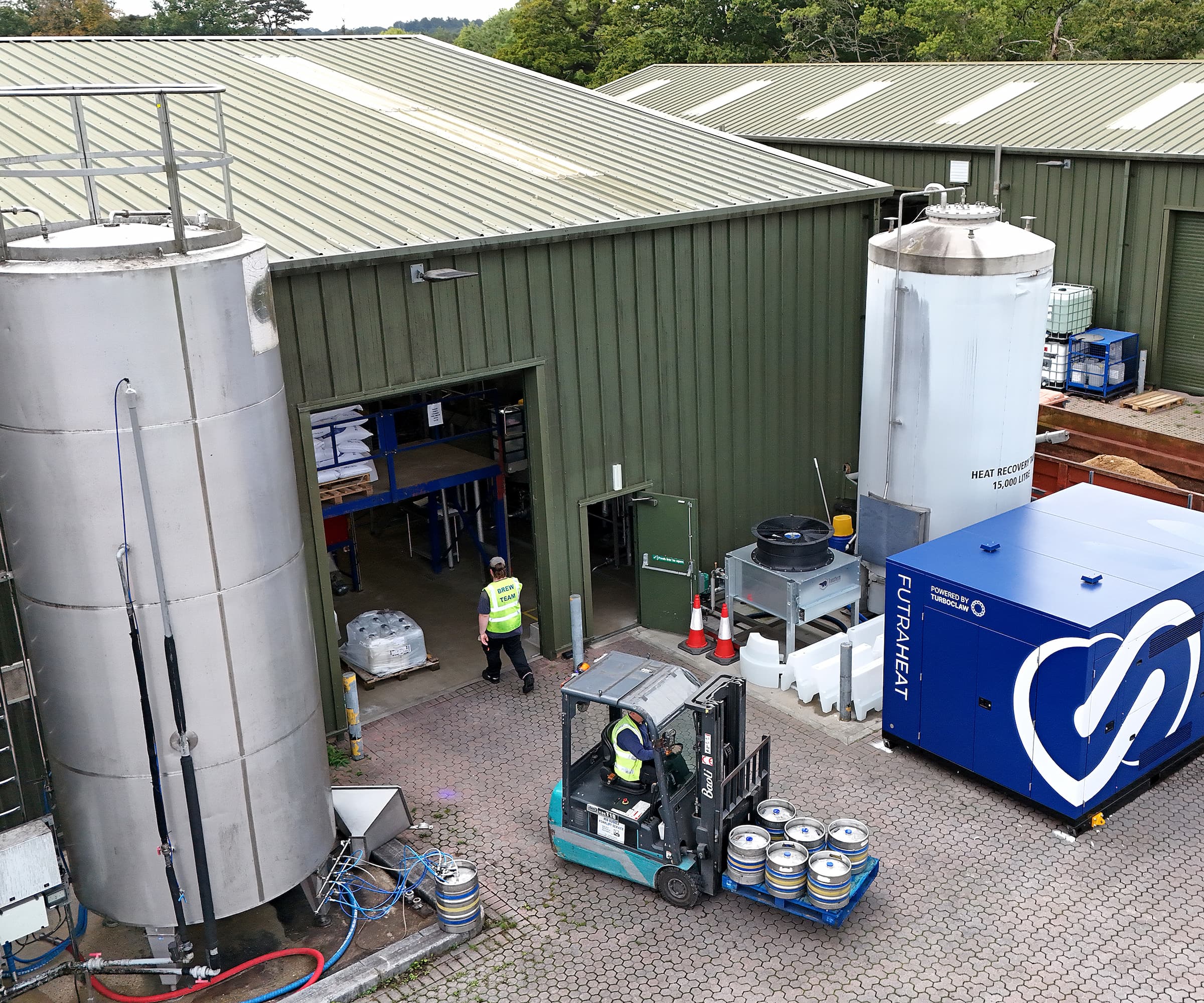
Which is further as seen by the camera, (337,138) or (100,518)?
(337,138)

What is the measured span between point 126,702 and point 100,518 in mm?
1486

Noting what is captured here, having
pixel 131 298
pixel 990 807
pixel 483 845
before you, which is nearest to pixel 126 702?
pixel 131 298

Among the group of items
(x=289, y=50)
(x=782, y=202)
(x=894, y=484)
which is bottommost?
(x=894, y=484)

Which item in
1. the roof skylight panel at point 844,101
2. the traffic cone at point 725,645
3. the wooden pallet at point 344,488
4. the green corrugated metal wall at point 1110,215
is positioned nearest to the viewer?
the wooden pallet at point 344,488

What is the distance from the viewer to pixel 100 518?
8.37 metres

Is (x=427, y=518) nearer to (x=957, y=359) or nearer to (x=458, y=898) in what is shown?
(x=957, y=359)

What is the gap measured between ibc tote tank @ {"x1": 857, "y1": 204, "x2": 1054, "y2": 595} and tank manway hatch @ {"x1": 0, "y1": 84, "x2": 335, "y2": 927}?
825cm

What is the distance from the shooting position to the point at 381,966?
9.59m

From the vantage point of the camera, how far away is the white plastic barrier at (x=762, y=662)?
14.1m

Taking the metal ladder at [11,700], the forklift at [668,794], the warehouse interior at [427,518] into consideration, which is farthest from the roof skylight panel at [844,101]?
the metal ladder at [11,700]

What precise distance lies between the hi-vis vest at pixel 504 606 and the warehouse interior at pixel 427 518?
3.99ft

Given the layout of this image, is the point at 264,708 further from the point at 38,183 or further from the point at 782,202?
the point at 782,202

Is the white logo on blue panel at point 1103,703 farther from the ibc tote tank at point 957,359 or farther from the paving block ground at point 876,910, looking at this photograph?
the ibc tote tank at point 957,359

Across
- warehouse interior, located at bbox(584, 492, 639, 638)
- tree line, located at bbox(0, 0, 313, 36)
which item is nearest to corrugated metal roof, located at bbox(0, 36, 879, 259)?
warehouse interior, located at bbox(584, 492, 639, 638)
